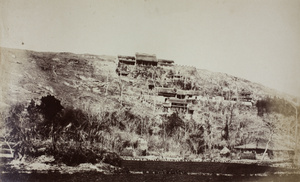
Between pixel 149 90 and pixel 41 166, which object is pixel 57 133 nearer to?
pixel 41 166

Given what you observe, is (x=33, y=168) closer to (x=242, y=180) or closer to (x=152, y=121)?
(x=152, y=121)

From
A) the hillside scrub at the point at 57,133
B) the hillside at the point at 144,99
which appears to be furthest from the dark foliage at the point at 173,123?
the hillside scrub at the point at 57,133

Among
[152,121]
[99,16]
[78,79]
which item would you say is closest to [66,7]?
[99,16]

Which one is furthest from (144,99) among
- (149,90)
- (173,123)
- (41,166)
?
(41,166)

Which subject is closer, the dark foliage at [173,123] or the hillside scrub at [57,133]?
the hillside scrub at [57,133]

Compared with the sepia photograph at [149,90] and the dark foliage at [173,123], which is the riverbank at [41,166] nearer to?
the sepia photograph at [149,90]

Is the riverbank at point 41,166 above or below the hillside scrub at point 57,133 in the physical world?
below

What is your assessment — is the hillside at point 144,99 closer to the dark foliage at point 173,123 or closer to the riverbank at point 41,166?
the dark foliage at point 173,123

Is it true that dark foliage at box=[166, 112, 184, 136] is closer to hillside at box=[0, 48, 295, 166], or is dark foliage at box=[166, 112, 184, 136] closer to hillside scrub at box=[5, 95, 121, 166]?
hillside at box=[0, 48, 295, 166]
